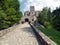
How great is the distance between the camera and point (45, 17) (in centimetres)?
6238

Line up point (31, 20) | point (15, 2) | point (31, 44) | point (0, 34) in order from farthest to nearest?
1. point (31, 20)
2. point (15, 2)
3. point (0, 34)
4. point (31, 44)

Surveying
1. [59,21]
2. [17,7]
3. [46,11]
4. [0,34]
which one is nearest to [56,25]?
[59,21]

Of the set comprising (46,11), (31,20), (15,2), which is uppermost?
(15,2)

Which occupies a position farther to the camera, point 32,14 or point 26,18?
point 32,14

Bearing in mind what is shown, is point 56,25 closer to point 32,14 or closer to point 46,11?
point 46,11

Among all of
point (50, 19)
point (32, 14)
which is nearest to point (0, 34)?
point (50, 19)

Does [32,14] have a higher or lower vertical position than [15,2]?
lower

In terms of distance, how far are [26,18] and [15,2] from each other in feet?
136

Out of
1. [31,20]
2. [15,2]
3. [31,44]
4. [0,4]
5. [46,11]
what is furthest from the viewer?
[31,20]

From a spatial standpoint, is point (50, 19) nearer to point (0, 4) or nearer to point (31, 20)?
point (31, 20)

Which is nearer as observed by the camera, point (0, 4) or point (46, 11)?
point (0, 4)

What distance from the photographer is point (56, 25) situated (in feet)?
156

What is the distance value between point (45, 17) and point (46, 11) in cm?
475

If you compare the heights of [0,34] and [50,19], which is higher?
[0,34]
